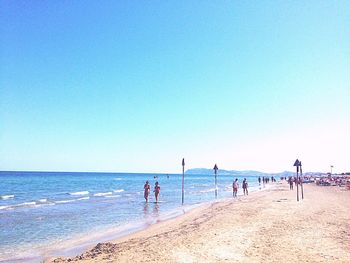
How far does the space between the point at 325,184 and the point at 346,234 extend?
4335cm

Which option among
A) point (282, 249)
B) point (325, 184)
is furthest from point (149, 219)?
point (325, 184)

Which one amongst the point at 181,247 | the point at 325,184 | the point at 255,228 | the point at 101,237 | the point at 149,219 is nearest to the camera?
the point at 181,247

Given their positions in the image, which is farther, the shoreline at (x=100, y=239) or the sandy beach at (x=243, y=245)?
the shoreline at (x=100, y=239)

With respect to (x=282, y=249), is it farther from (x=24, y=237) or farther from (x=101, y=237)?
(x=24, y=237)

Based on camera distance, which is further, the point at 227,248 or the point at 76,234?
the point at 76,234

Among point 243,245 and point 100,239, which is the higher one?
point 243,245

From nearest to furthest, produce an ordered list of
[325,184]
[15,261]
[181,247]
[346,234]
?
[181,247], [15,261], [346,234], [325,184]

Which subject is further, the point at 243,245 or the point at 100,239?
the point at 100,239

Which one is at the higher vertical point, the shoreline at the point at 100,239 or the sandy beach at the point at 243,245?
the sandy beach at the point at 243,245

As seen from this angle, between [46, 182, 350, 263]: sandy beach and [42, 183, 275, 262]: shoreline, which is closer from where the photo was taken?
[46, 182, 350, 263]: sandy beach

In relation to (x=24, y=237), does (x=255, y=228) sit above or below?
above

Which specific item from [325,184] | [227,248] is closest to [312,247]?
[227,248]

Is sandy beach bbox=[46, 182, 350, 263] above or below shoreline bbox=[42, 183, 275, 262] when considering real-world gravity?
above

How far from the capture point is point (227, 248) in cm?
797
